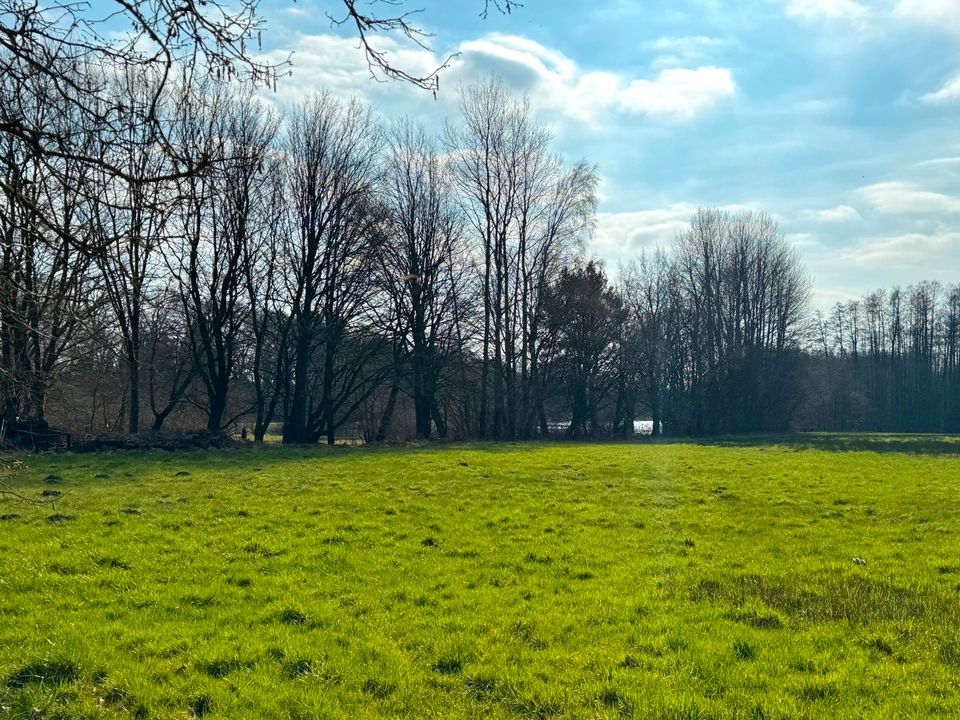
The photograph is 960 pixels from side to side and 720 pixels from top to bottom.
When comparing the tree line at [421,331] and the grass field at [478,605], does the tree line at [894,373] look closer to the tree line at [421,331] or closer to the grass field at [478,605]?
the tree line at [421,331]

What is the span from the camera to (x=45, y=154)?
344cm

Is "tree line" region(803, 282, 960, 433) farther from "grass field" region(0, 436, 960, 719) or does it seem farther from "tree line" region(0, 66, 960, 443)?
"grass field" region(0, 436, 960, 719)

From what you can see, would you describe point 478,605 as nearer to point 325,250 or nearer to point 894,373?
point 325,250

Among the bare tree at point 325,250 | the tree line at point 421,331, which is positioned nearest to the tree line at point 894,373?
the tree line at point 421,331

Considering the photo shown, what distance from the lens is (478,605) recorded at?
665 centimetres

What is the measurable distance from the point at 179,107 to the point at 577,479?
1422cm

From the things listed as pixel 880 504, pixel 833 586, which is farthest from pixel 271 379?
pixel 833 586

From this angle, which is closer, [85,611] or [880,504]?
[85,611]

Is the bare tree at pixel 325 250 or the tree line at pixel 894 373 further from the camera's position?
the tree line at pixel 894 373

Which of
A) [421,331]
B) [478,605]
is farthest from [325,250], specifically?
[478,605]

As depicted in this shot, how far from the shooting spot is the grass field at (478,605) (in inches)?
182

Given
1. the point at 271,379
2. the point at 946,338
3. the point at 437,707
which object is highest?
the point at 946,338

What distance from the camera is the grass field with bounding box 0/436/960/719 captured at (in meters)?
4.63

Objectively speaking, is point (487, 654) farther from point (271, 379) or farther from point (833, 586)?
point (271, 379)
